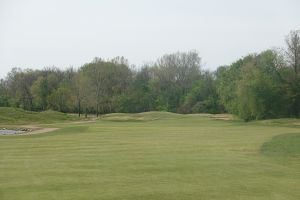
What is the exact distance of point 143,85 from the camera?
11656 cm

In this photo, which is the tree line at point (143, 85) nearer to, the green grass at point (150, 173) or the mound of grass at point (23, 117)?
the mound of grass at point (23, 117)

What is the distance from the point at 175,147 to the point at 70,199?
14227 millimetres

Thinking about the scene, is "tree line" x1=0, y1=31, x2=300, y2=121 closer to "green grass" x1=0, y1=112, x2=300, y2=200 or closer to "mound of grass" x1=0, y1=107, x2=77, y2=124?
"mound of grass" x1=0, y1=107, x2=77, y2=124

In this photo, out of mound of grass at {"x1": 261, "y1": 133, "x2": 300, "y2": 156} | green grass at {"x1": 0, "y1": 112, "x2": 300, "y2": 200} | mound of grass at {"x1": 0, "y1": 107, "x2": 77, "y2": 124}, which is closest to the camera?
green grass at {"x1": 0, "y1": 112, "x2": 300, "y2": 200}

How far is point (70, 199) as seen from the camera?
11594 mm

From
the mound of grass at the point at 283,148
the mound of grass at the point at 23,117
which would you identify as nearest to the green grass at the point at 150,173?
the mound of grass at the point at 283,148

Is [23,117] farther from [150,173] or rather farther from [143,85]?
[150,173]

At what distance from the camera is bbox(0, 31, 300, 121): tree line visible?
67494mm

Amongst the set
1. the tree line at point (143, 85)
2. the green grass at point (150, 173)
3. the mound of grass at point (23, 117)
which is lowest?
the green grass at point (150, 173)

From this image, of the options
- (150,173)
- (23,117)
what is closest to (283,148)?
(150,173)

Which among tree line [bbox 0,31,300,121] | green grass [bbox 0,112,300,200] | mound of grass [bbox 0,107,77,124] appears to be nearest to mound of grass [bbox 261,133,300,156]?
green grass [bbox 0,112,300,200]

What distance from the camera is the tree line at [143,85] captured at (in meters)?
67.5

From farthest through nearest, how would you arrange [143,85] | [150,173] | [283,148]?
[143,85], [283,148], [150,173]

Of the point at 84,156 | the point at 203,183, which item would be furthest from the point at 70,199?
the point at 84,156
